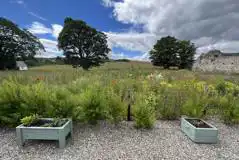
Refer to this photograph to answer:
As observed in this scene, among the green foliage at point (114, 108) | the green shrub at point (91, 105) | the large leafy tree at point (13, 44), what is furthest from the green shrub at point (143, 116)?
the large leafy tree at point (13, 44)

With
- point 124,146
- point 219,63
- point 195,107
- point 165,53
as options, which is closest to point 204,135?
point 195,107

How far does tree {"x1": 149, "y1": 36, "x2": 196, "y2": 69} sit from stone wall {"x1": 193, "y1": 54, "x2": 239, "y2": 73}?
109 inches

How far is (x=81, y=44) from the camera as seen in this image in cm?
1941

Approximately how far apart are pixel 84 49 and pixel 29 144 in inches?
733

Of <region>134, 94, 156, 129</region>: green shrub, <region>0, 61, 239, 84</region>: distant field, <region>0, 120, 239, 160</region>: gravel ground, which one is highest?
<region>0, 61, 239, 84</region>: distant field

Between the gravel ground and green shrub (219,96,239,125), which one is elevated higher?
green shrub (219,96,239,125)

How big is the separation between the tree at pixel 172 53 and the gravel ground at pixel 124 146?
26.0m

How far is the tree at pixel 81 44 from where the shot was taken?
18922mm

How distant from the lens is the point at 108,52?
2116 cm

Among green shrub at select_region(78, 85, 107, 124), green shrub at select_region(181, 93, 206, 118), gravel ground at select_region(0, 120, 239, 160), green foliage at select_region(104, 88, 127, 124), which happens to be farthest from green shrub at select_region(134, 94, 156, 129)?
green shrub at select_region(181, 93, 206, 118)

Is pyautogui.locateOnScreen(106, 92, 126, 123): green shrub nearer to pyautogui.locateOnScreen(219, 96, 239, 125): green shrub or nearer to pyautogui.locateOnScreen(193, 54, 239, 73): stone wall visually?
pyautogui.locateOnScreen(219, 96, 239, 125): green shrub

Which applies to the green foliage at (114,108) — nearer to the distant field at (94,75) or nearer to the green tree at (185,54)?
the distant field at (94,75)

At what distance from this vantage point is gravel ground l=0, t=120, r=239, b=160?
1937 millimetres

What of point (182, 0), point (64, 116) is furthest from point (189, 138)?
point (182, 0)
